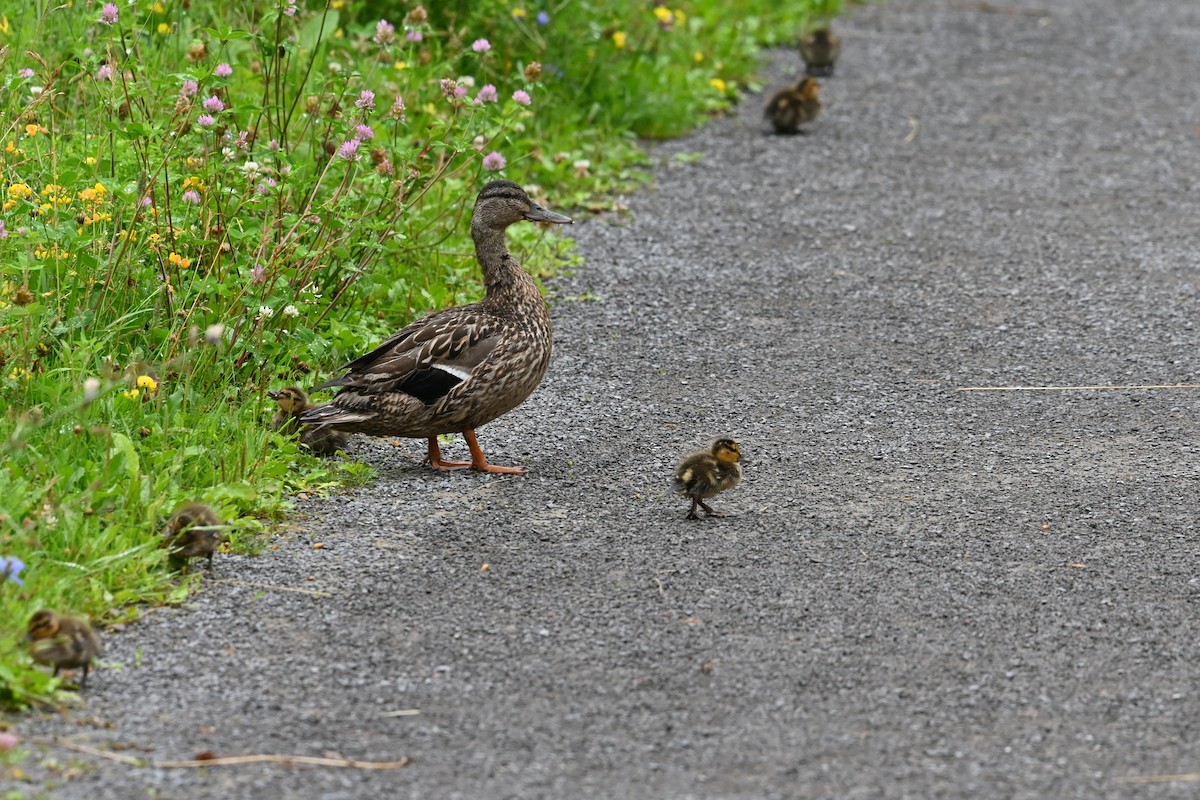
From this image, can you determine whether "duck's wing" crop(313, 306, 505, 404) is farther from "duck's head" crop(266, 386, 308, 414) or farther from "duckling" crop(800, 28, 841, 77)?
"duckling" crop(800, 28, 841, 77)

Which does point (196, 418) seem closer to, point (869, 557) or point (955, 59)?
point (869, 557)

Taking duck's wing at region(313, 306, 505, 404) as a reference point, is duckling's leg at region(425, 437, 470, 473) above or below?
below

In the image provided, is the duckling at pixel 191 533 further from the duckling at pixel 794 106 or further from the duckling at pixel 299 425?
the duckling at pixel 794 106

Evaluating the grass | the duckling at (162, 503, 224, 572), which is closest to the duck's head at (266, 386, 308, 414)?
the grass

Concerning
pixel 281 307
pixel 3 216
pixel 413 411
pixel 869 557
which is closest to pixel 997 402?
pixel 869 557

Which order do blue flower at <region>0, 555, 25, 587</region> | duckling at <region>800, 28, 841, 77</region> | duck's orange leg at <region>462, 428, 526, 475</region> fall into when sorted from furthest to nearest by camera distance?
duckling at <region>800, 28, 841, 77</region> < duck's orange leg at <region>462, 428, 526, 475</region> < blue flower at <region>0, 555, 25, 587</region>

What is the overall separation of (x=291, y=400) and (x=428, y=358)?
0.59 m

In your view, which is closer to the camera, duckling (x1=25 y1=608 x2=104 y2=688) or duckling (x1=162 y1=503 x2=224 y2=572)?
duckling (x1=25 y1=608 x2=104 y2=688)

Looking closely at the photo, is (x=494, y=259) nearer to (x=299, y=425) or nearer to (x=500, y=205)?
(x=500, y=205)

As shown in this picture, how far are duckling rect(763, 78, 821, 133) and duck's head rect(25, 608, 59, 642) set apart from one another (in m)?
8.31

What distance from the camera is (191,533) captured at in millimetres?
5227

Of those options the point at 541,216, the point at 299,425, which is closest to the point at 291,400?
the point at 299,425

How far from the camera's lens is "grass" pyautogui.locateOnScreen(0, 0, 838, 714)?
207 inches

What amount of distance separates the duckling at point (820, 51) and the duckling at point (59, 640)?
32.8 feet
